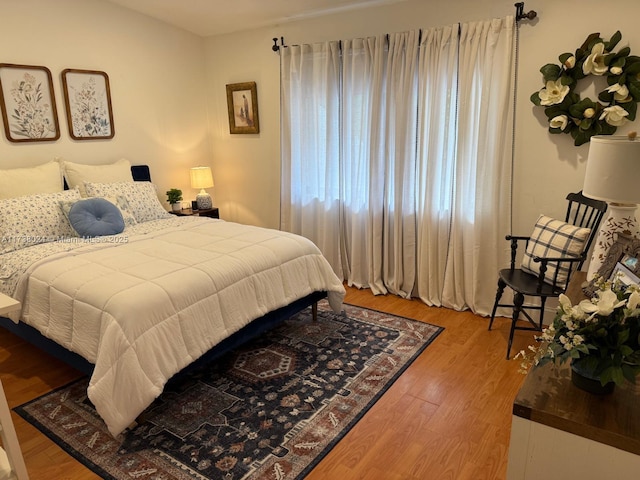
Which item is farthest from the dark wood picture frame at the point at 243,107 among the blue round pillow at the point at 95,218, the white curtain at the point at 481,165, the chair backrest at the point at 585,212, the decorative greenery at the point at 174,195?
the chair backrest at the point at 585,212

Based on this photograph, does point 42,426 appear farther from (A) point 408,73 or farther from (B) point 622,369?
(A) point 408,73

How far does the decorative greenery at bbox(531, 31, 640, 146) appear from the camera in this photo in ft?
8.77

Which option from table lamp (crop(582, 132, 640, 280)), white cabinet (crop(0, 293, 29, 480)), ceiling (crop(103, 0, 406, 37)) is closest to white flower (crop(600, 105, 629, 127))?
table lamp (crop(582, 132, 640, 280))

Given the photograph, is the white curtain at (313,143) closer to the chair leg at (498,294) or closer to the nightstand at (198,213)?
the nightstand at (198,213)

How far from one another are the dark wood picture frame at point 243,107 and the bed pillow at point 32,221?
1997mm

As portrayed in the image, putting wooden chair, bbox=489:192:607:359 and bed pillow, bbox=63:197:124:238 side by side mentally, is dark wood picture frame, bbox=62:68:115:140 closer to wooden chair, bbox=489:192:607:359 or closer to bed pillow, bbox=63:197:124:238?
bed pillow, bbox=63:197:124:238

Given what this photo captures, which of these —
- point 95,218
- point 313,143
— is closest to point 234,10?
point 313,143

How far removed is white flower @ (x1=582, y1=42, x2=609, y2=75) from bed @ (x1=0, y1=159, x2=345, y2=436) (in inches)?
85.8

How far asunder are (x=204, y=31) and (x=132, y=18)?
78 cm

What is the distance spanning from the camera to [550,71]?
2932 millimetres

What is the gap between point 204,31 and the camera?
4.67 m

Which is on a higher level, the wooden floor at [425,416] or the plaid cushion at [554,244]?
the plaid cushion at [554,244]

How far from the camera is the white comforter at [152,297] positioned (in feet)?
6.81

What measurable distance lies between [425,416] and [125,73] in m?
4.01
